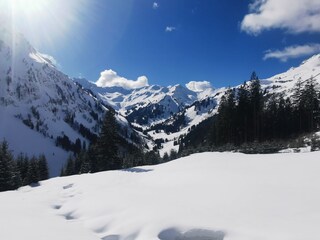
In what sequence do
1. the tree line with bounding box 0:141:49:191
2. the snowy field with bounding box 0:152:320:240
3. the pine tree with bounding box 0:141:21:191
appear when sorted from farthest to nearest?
the tree line with bounding box 0:141:49:191, the pine tree with bounding box 0:141:21:191, the snowy field with bounding box 0:152:320:240

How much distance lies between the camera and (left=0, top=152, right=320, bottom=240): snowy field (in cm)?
938

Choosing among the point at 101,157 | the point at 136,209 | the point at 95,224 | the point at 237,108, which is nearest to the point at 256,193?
the point at 136,209

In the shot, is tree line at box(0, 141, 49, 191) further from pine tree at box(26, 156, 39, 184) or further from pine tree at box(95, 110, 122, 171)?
pine tree at box(95, 110, 122, 171)

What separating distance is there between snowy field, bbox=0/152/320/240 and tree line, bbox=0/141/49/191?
34.1m

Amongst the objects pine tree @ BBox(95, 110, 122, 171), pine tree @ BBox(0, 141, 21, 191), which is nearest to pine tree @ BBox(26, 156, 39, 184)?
pine tree @ BBox(0, 141, 21, 191)

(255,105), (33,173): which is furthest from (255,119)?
(33,173)

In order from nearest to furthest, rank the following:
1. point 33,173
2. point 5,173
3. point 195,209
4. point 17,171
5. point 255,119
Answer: point 195,209
point 5,173
point 17,171
point 255,119
point 33,173

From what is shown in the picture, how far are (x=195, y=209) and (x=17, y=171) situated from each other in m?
54.5

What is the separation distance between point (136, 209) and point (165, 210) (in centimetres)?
128

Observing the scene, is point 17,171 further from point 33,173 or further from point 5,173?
point 5,173

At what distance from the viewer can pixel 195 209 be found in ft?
36.7

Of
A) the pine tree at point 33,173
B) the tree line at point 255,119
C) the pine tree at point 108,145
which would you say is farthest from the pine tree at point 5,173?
the tree line at point 255,119

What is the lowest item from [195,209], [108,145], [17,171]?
[195,209]

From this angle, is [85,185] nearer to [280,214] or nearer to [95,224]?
[95,224]
